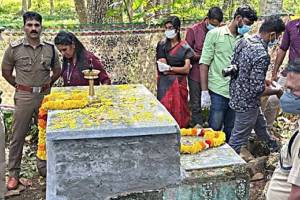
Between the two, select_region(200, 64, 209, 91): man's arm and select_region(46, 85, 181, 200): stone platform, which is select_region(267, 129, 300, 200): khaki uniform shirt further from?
select_region(200, 64, 209, 91): man's arm

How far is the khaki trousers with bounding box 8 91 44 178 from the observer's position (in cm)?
512

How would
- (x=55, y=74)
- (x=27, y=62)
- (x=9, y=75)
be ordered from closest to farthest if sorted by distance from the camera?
(x=27, y=62), (x=9, y=75), (x=55, y=74)

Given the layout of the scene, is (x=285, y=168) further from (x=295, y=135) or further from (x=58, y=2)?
(x=58, y=2)

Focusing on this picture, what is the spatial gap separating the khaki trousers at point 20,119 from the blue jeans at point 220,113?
1.85 m

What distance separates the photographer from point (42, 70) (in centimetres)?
516

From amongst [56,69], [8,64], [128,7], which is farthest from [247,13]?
[128,7]

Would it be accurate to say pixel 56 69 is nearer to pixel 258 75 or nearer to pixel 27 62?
pixel 27 62

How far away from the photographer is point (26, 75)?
5094mm

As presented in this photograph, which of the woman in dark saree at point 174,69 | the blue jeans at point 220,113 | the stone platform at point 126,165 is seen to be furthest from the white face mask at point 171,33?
the stone platform at point 126,165

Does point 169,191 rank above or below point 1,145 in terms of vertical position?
above

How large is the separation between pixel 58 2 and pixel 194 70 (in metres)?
26.9

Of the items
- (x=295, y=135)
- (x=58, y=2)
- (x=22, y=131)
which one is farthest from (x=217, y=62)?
(x=58, y=2)

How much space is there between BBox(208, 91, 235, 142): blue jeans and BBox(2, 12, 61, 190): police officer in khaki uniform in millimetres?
1798

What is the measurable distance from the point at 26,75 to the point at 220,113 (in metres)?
2.10
